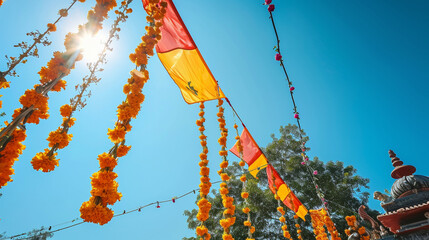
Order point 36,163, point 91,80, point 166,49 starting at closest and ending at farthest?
point 36,163 < point 91,80 < point 166,49

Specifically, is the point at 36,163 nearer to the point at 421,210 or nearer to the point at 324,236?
the point at 421,210

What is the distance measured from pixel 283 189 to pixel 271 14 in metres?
7.00

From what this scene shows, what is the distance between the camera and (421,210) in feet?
12.0

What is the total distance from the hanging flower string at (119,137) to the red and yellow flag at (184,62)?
85cm

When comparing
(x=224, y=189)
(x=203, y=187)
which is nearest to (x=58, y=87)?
(x=203, y=187)

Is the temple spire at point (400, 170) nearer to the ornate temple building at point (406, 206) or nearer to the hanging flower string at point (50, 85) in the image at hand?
the ornate temple building at point (406, 206)

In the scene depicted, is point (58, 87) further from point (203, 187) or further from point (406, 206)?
point (406, 206)

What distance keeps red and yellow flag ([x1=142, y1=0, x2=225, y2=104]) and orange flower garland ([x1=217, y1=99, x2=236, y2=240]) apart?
72cm

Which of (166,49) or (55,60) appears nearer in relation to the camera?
(55,60)

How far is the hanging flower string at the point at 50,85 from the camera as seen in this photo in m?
2.57

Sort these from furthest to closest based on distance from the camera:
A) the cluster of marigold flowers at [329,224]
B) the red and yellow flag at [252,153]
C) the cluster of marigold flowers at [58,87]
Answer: the cluster of marigold flowers at [329,224], the red and yellow flag at [252,153], the cluster of marigold flowers at [58,87]

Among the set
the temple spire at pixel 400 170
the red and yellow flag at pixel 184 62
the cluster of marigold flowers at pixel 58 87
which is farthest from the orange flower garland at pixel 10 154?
the temple spire at pixel 400 170

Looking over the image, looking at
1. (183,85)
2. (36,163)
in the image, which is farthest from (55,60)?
(183,85)

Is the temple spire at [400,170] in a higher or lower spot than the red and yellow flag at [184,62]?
lower
